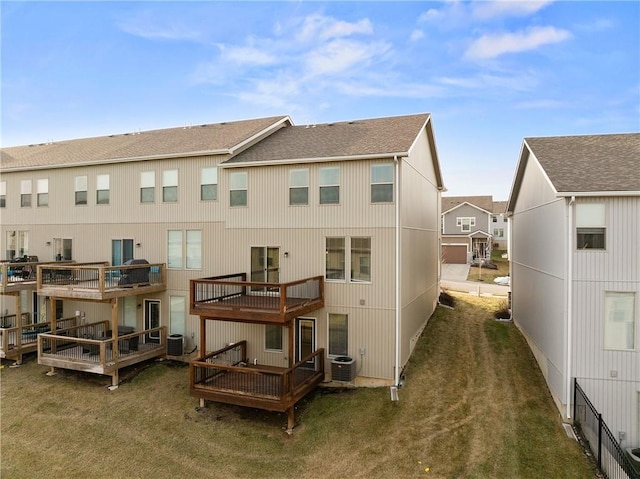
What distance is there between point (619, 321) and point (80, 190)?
66.0 feet

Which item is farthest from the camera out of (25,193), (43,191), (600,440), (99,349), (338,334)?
(25,193)

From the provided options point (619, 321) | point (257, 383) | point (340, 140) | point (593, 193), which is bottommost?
point (257, 383)

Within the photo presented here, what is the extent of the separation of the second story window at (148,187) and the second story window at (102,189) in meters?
1.90

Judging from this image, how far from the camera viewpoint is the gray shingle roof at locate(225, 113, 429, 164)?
41.1 feet

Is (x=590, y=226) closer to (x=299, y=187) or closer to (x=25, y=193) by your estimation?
(x=299, y=187)

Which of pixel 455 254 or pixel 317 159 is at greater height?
pixel 317 159

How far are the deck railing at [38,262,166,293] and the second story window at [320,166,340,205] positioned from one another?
7203 mm

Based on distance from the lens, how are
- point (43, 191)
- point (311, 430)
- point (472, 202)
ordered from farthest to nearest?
point (472, 202), point (43, 191), point (311, 430)

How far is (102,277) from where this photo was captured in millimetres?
12906

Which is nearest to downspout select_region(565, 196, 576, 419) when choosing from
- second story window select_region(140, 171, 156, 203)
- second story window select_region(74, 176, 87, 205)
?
second story window select_region(140, 171, 156, 203)

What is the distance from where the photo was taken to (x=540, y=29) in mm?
15430

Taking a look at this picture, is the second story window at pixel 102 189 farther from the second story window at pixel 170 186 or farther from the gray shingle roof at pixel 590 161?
the gray shingle roof at pixel 590 161

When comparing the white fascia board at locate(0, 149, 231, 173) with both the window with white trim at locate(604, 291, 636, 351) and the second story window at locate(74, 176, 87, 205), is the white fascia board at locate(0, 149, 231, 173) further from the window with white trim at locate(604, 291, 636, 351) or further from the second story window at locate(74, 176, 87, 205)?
the window with white trim at locate(604, 291, 636, 351)

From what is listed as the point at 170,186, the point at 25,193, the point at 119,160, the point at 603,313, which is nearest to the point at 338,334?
the point at 603,313
